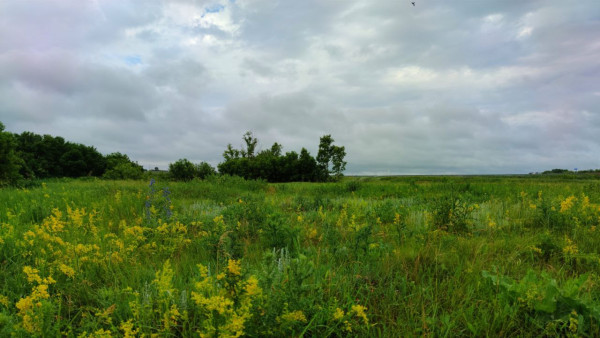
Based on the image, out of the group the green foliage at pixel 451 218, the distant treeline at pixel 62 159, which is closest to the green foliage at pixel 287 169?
the distant treeline at pixel 62 159

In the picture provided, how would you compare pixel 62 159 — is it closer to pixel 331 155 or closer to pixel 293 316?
pixel 331 155

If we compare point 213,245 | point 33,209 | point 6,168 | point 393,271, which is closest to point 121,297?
point 213,245

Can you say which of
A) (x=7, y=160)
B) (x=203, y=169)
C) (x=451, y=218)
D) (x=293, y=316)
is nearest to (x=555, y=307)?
(x=293, y=316)

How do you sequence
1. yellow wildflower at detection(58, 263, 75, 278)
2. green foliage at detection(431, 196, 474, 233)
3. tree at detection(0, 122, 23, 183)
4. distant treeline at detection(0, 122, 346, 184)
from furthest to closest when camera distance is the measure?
1. distant treeline at detection(0, 122, 346, 184)
2. tree at detection(0, 122, 23, 183)
3. green foliage at detection(431, 196, 474, 233)
4. yellow wildflower at detection(58, 263, 75, 278)

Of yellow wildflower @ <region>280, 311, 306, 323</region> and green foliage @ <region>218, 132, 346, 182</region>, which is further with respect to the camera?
green foliage @ <region>218, 132, 346, 182</region>

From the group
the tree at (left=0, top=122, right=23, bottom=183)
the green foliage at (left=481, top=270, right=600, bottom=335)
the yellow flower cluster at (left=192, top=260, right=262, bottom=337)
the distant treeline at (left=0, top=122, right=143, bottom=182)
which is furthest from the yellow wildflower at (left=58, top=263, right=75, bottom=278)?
the distant treeline at (left=0, top=122, right=143, bottom=182)

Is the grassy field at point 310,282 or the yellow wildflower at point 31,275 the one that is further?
the yellow wildflower at point 31,275

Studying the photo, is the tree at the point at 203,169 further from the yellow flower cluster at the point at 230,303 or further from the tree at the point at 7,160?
the yellow flower cluster at the point at 230,303

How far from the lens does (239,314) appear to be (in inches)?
77.5

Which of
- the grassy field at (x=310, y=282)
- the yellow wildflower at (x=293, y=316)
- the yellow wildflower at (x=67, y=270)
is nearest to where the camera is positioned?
the yellow wildflower at (x=293, y=316)

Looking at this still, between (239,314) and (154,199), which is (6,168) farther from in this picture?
(239,314)

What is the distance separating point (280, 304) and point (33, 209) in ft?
26.8

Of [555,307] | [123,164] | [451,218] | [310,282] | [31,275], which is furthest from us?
[123,164]

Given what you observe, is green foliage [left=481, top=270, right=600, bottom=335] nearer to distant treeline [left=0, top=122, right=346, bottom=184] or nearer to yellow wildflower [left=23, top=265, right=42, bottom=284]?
yellow wildflower [left=23, top=265, right=42, bottom=284]
